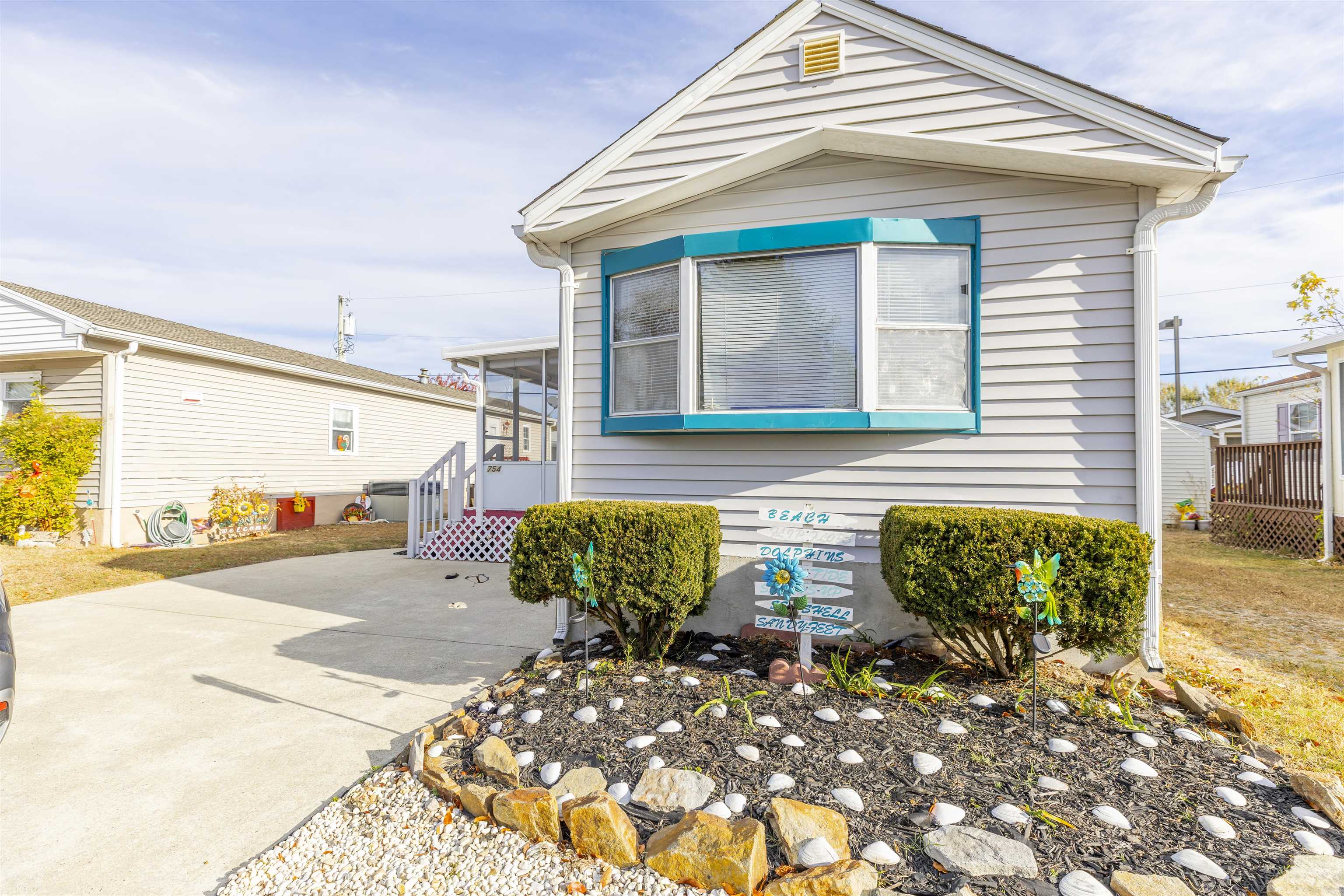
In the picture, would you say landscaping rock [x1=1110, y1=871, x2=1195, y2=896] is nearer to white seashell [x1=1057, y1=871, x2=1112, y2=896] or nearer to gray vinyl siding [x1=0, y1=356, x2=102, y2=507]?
white seashell [x1=1057, y1=871, x2=1112, y2=896]

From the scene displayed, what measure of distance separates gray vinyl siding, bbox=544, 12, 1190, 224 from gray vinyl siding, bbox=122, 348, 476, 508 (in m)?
9.50

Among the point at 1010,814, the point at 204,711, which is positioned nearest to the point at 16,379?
the point at 204,711

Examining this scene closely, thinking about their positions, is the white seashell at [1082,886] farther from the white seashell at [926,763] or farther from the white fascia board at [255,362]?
the white fascia board at [255,362]

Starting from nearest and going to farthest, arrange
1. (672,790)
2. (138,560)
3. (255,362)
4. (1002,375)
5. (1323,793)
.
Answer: (1323,793)
(672,790)
(1002,375)
(138,560)
(255,362)

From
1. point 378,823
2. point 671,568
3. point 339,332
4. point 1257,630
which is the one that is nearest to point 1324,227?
point 1257,630

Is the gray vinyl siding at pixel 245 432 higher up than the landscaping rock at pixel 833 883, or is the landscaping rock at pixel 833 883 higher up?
the gray vinyl siding at pixel 245 432

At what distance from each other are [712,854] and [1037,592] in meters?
1.87

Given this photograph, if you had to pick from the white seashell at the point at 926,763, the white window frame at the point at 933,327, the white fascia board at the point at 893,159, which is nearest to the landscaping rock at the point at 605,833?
the white seashell at the point at 926,763

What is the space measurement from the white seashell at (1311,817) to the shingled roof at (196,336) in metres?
13.0

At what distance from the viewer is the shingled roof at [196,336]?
34.1 feet

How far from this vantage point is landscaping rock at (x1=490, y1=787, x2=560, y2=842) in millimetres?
2295

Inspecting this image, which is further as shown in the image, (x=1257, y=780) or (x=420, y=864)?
(x=1257, y=780)

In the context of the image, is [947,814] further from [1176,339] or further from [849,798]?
[1176,339]

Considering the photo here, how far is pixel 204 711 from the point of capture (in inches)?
142
